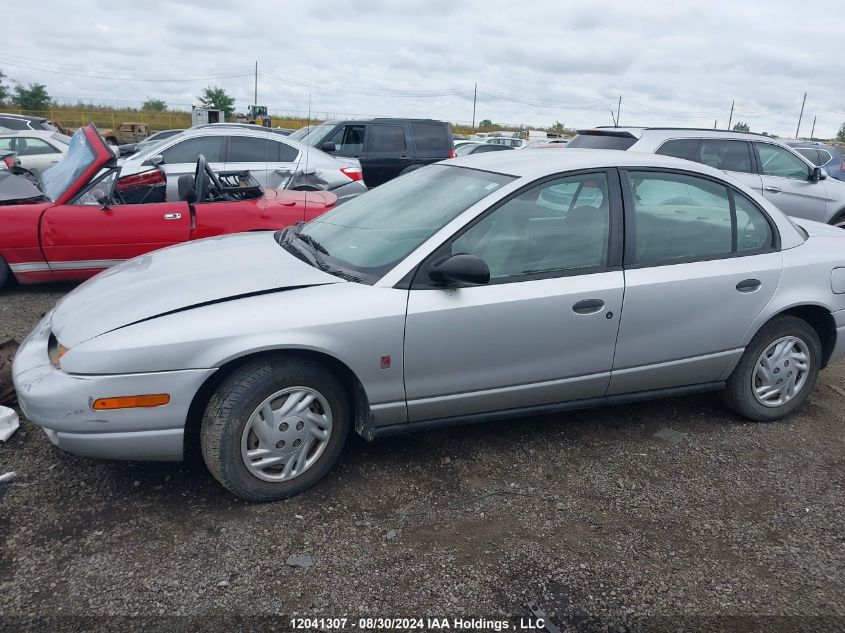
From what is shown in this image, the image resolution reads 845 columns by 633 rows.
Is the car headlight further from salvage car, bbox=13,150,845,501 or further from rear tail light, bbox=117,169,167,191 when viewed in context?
rear tail light, bbox=117,169,167,191

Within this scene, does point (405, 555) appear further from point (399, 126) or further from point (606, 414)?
point (399, 126)

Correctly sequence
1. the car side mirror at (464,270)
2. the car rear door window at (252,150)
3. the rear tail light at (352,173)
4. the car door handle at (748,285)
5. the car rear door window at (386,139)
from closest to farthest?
the car side mirror at (464,270), the car door handle at (748,285), the car rear door window at (252,150), the rear tail light at (352,173), the car rear door window at (386,139)

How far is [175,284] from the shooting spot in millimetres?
3074

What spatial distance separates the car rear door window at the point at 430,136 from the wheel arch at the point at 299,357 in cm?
970

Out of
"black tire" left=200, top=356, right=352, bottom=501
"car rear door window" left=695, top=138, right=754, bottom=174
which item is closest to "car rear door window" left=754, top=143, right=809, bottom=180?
"car rear door window" left=695, top=138, right=754, bottom=174

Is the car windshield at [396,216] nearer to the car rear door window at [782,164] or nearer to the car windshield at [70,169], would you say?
the car windshield at [70,169]

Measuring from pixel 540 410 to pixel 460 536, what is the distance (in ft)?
2.88

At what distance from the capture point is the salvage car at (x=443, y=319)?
2.75m

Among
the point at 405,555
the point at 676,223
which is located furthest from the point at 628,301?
the point at 405,555

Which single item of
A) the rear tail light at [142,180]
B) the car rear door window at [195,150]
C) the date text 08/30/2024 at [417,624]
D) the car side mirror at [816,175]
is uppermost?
the car side mirror at [816,175]

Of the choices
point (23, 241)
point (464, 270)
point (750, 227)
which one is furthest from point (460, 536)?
point (23, 241)

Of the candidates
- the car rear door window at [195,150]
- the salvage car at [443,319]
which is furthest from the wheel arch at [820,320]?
the car rear door window at [195,150]

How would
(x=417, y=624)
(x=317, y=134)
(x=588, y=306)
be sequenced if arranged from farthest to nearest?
(x=317, y=134)
(x=588, y=306)
(x=417, y=624)

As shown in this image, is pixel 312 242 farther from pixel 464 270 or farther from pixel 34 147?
pixel 34 147
